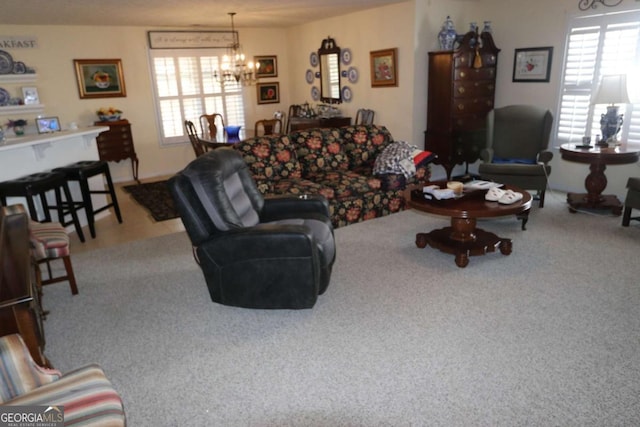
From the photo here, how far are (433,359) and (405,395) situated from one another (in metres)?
0.34

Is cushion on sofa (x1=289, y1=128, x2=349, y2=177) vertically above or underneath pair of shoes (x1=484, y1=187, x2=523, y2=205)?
above

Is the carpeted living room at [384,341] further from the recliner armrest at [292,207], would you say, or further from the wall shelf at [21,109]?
the wall shelf at [21,109]

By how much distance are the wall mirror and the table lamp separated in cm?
389

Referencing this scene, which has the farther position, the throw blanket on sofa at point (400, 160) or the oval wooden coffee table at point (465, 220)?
the throw blanket on sofa at point (400, 160)

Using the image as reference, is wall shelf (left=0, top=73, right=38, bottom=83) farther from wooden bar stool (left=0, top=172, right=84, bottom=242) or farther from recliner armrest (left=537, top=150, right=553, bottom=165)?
recliner armrest (left=537, top=150, right=553, bottom=165)

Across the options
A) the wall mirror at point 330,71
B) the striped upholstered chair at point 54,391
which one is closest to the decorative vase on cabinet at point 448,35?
the wall mirror at point 330,71

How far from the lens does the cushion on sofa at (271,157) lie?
14.2ft

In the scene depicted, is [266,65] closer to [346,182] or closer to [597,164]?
[346,182]

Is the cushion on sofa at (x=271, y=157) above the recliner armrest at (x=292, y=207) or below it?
above

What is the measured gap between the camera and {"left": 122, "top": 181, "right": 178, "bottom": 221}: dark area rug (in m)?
5.34

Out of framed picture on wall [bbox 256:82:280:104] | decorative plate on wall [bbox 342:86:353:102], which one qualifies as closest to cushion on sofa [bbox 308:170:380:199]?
decorative plate on wall [bbox 342:86:353:102]

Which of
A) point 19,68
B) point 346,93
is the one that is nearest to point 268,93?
point 346,93

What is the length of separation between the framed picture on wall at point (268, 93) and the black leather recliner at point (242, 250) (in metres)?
5.82

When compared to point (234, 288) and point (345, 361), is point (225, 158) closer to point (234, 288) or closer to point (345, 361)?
point (234, 288)
